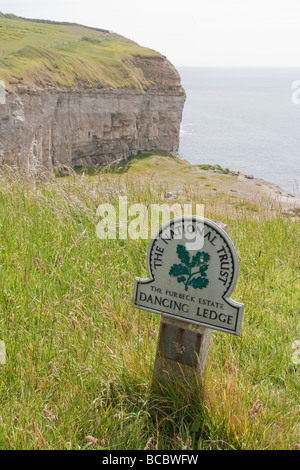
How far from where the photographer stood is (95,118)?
147 feet

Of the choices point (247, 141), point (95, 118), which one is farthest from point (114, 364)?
point (247, 141)

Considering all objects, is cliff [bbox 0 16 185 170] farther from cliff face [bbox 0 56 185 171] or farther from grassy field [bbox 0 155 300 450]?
grassy field [bbox 0 155 300 450]

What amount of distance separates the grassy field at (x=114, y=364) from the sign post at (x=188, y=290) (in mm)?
170

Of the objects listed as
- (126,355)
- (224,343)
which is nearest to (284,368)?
(224,343)

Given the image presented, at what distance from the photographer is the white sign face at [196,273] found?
8.12 feet

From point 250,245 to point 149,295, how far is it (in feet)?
9.29

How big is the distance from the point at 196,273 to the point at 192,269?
30 millimetres

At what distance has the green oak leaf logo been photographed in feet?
8.24

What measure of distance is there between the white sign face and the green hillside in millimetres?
30341

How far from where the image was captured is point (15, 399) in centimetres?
245

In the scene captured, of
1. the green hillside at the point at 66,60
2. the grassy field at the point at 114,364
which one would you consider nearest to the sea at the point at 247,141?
the green hillside at the point at 66,60

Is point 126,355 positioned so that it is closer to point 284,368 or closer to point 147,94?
point 284,368

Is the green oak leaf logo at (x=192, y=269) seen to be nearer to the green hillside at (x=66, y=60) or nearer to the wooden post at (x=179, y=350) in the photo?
the wooden post at (x=179, y=350)
